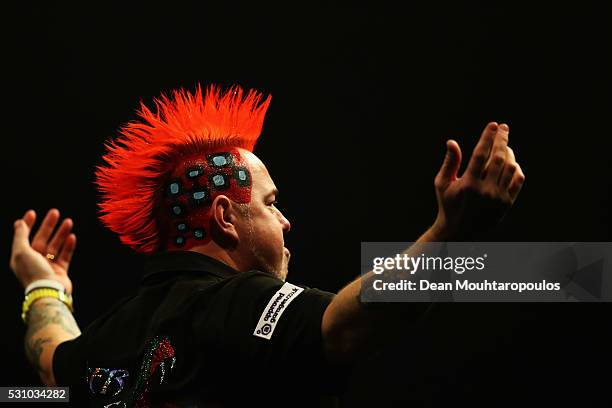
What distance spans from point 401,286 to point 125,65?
2081mm

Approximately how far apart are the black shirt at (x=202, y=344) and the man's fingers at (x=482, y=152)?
0.98 feet

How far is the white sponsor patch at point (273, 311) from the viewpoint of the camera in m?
1.23

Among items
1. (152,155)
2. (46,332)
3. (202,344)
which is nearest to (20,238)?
(46,332)

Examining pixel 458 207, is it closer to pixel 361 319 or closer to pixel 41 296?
pixel 361 319

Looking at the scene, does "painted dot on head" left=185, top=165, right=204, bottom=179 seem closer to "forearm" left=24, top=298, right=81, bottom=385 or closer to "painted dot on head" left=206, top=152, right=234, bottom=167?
"painted dot on head" left=206, top=152, right=234, bottom=167

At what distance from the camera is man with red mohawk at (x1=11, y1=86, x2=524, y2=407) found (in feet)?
3.69

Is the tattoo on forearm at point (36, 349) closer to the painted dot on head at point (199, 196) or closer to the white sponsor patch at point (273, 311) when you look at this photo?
the painted dot on head at point (199, 196)

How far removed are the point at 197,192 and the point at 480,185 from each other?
73 cm

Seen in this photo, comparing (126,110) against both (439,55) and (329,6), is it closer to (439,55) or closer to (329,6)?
(329,6)

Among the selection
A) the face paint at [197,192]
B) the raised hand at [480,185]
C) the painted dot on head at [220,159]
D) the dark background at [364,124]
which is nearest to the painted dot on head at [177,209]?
the face paint at [197,192]

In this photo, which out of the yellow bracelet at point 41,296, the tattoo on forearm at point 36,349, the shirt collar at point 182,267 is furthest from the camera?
the yellow bracelet at point 41,296

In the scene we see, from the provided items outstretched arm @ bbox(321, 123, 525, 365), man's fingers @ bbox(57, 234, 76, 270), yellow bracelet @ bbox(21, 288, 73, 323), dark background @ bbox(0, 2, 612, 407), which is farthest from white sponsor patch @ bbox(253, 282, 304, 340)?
dark background @ bbox(0, 2, 612, 407)

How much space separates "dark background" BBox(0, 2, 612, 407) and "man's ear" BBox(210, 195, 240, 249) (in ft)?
4.19

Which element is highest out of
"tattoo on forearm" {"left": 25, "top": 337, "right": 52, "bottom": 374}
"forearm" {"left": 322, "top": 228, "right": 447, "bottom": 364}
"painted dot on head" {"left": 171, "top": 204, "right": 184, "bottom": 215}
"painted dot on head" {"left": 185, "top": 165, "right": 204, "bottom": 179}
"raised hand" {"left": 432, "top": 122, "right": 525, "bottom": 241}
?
"painted dot on head" {"left": 185, "top": 165, "right": 204, "bottom": 179}
